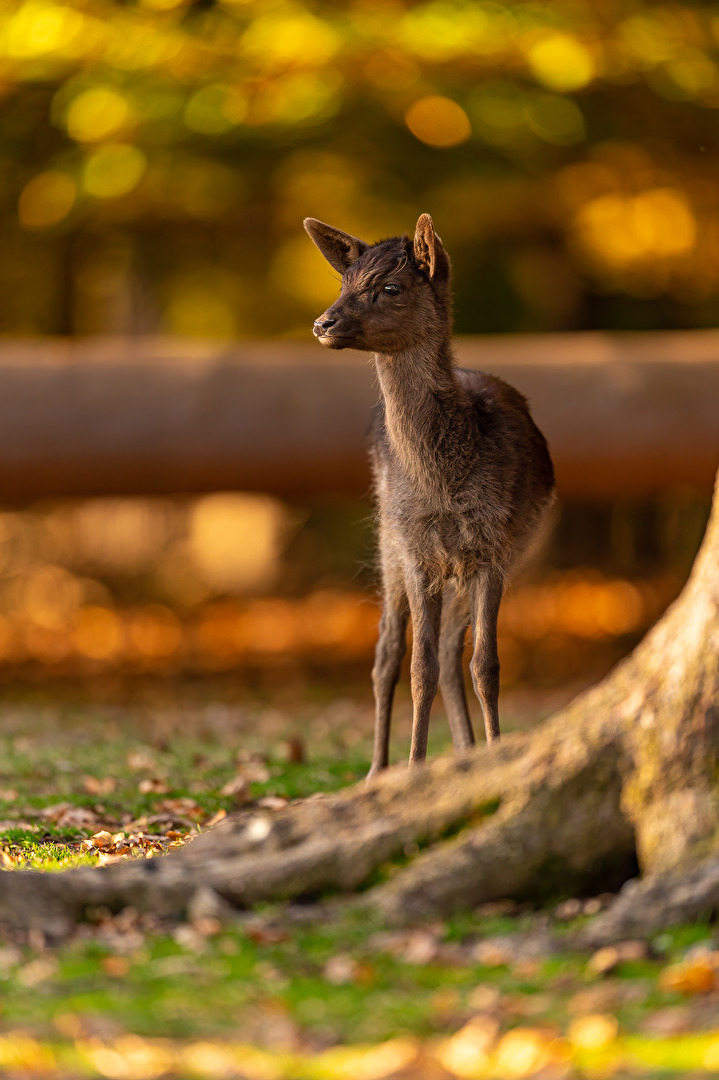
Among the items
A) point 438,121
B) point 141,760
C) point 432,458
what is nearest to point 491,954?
point 432,458

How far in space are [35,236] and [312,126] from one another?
3.42 meters

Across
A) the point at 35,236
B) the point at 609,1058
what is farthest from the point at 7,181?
the point at 609,1058

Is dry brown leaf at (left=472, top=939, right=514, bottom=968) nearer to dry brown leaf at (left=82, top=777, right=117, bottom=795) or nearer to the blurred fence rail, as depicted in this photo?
dry brown leaf at (left=82, top=777, right=117, bottom=795)

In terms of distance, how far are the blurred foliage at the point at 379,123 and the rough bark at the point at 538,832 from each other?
29.9 ft

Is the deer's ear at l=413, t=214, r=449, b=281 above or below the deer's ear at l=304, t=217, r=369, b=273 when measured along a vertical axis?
below

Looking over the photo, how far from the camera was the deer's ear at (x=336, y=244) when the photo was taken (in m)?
5.73

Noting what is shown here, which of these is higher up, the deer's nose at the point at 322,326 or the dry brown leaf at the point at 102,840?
the deer's nose at the point at 322,326

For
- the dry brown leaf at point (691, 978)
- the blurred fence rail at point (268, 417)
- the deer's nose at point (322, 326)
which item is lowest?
the dry brown leaf at point (691, 978)

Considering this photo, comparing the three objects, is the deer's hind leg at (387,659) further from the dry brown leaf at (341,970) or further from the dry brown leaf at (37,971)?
the dry brown leaf at (37,971)

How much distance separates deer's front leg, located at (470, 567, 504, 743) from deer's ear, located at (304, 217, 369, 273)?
4.60ft

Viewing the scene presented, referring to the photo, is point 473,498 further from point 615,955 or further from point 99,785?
point 99,785

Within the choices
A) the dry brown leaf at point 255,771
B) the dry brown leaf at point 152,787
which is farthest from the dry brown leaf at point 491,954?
the dry brown leaf at point 255,771

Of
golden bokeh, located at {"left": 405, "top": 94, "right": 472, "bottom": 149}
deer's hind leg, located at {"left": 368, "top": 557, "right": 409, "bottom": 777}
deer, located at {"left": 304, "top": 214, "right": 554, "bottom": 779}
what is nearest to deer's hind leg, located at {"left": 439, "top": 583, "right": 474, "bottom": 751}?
deer's hind leg, located at {"left": 368, "top": 557, "right": 409, "bottom": 777}

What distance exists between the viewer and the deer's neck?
5.76 meters
